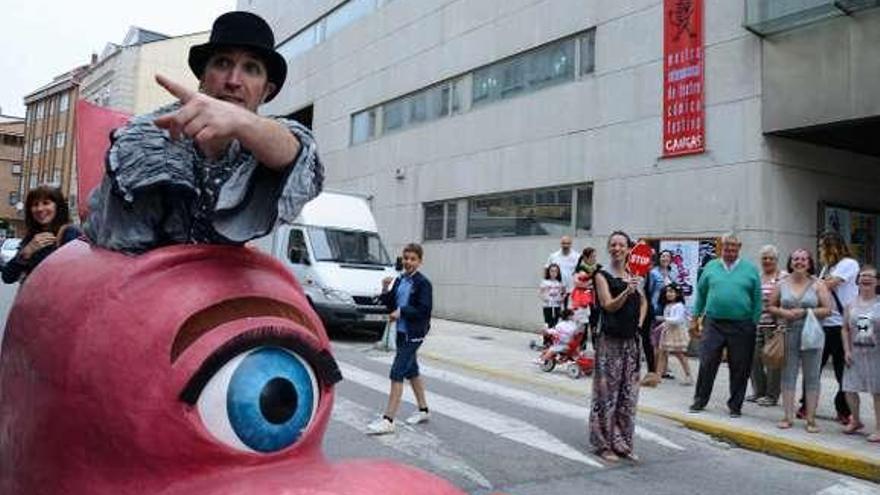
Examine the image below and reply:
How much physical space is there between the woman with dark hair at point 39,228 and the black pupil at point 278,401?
9.06 ft

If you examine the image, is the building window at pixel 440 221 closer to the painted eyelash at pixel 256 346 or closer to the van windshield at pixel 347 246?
the van windshield at pixel 347 246

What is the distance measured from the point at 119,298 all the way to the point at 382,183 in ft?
68.8

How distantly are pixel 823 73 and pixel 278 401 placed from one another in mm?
11492

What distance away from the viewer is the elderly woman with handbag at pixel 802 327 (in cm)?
779

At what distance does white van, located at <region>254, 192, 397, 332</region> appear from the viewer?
13406 millimetres

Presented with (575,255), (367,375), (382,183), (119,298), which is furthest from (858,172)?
(119,298)

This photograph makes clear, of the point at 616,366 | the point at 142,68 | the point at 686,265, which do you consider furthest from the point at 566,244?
the point at 142,68

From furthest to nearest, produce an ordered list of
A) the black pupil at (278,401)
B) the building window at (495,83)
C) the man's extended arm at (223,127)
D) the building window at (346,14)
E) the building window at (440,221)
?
the building window at (346,14), the building window at (440,221), the building window at (495,83), the black pupil at (278,401), the man's extended arm at (223,127)

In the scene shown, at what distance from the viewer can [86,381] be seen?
161 centimetres

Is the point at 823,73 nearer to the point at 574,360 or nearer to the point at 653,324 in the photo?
the point at 653,324

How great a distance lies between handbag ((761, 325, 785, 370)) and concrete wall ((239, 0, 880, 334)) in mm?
4004

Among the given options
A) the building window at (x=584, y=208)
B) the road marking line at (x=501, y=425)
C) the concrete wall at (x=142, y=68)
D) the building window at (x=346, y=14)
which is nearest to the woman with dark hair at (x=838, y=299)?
the road marking line at (x=501, y=425)

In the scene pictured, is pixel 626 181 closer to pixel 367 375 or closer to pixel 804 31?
pixel 804 31

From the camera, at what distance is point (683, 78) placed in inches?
523
